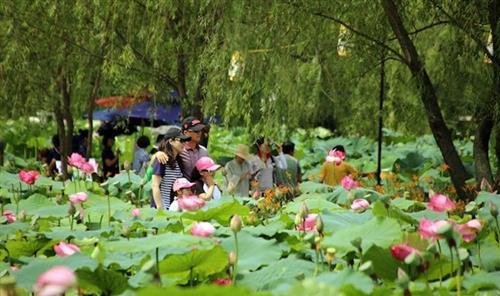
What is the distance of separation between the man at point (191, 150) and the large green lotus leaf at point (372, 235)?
342 cm

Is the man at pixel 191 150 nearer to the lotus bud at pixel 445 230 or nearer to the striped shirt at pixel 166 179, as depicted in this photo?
the striped shirt at pixel 166 179

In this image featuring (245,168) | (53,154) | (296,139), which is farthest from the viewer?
(296,139)

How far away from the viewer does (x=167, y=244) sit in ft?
10.8

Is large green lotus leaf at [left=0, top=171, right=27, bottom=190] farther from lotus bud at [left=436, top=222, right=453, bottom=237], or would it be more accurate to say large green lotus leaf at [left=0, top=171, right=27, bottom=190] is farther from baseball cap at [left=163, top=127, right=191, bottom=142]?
lotus bud at [left=436, top=222, right=453, bottom=237]

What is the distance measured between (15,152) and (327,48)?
10910mm

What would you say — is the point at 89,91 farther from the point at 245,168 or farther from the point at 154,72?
the point at 245,168

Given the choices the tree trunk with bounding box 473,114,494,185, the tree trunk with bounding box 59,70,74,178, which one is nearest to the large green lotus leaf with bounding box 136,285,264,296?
the tree trunk with bounding box 473,114,494,185

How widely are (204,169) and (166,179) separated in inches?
26.5

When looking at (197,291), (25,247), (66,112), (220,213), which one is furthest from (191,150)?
(66,112)

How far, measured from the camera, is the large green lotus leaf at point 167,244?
10.9ft

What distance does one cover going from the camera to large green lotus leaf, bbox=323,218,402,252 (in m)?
3.44

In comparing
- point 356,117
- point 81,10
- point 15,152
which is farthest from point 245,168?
point 15,152

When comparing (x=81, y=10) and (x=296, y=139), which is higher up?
(x=81, y=10)

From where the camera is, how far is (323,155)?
17.4 meters
